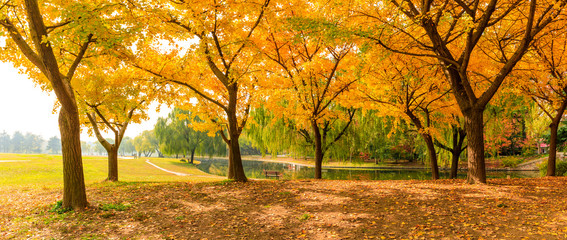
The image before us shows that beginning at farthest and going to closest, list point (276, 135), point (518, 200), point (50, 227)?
point (276, 135) → point (518, 200) → point (50, 227)

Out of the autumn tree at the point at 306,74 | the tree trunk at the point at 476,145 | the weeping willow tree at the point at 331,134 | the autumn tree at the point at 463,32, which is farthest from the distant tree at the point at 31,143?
the tree trunk at the point at 476,145

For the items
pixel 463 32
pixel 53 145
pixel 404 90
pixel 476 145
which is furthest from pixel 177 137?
pixel 53 145

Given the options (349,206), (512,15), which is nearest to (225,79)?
(349,206)

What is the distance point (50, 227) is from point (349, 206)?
549 centimetres

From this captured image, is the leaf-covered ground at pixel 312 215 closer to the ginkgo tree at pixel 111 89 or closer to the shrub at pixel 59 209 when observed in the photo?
the shrub at pixel 59 209

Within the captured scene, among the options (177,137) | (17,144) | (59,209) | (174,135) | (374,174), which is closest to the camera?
(59,209)

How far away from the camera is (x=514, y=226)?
14.3 ft

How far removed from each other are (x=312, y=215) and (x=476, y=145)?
4891 millimetres

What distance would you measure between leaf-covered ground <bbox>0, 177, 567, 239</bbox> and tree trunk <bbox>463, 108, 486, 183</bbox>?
525 mm

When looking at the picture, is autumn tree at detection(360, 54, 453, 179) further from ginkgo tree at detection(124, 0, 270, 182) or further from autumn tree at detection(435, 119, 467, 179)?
ginkgo tree at detection(124, 0, 270, 182)

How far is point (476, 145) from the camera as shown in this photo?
7.53 meters

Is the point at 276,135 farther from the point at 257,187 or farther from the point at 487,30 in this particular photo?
the point at 487,30

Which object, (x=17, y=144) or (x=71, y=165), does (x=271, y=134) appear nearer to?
(x=71, y=165)

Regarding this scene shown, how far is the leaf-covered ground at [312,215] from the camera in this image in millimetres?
4512
